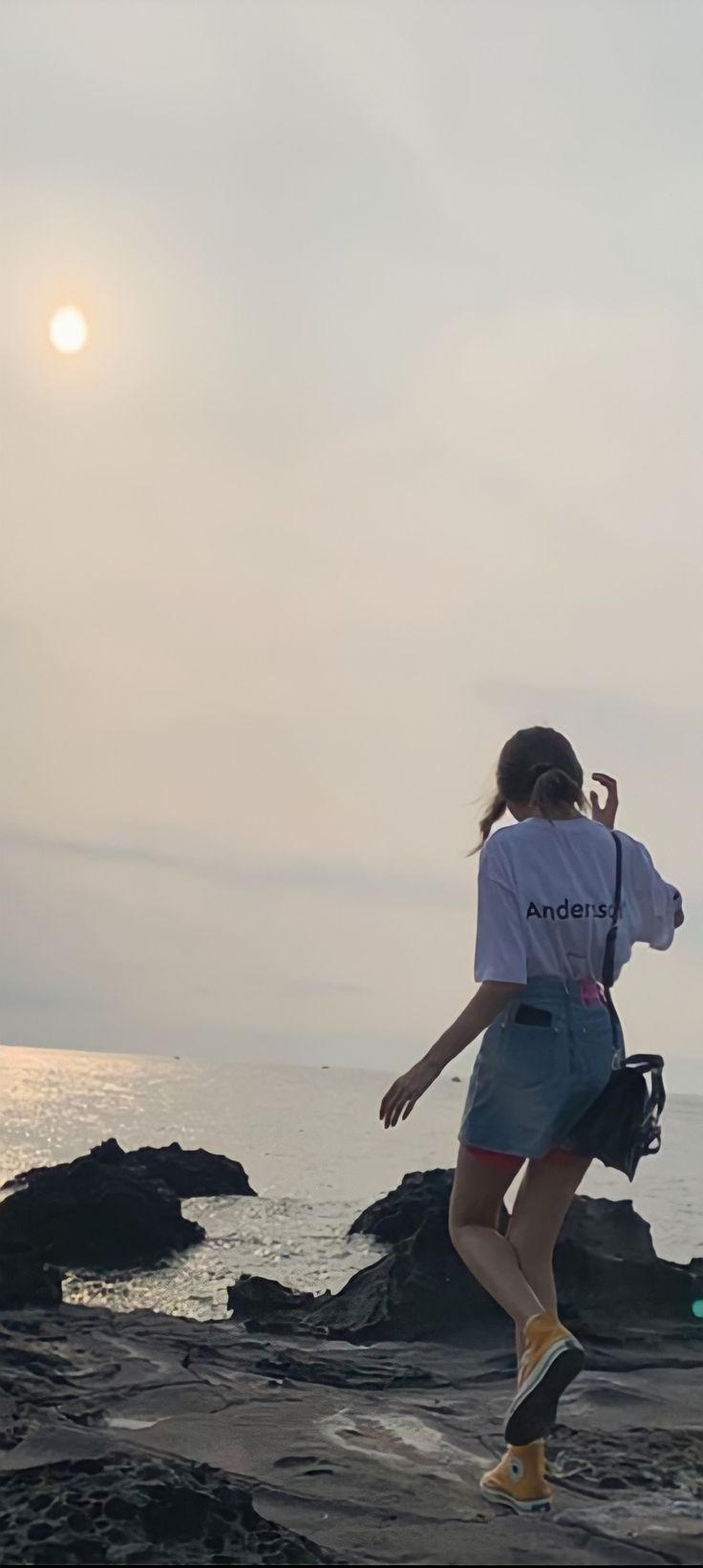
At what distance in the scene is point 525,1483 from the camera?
357cm

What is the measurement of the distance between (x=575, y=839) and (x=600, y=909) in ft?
0.79

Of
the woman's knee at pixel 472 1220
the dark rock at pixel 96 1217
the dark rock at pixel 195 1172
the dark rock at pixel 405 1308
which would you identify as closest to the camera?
the woman's knee at pixel 472 1220

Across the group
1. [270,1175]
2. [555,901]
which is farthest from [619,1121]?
[270,1175]

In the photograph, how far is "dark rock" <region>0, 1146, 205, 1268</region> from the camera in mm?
12203

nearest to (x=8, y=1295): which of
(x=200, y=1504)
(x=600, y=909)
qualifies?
(x=200, y=1504)

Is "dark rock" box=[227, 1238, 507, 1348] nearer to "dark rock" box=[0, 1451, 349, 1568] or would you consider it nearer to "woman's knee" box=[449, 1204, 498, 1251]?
"woman's knee" box=[449, 1204, 498, 1251]

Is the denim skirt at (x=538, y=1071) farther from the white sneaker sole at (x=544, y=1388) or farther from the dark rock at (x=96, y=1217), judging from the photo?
the dark rock at (x=96, y=1217)

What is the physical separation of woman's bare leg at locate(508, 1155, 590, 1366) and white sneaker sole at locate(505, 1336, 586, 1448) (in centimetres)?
42

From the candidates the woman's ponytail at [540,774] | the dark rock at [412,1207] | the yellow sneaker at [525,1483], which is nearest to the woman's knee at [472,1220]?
the yellow sneaker at [525,1483]

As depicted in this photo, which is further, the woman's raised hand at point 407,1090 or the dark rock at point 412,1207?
the dark rock at point 412,1207

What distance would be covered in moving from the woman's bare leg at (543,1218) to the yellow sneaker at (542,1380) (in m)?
0.39

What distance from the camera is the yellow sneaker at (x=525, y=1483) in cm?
354

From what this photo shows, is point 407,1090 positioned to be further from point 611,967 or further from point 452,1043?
point 611,967

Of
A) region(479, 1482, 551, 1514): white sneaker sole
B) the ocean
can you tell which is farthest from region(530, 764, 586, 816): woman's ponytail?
the ocean
